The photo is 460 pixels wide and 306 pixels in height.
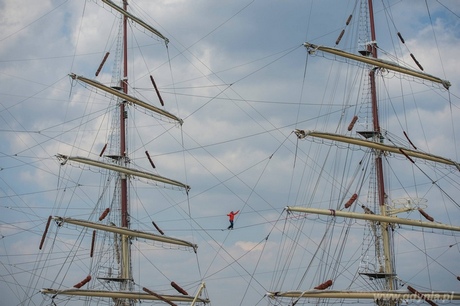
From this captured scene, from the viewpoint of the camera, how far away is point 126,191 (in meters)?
75.6

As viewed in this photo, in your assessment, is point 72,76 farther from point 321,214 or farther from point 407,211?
point 407,211

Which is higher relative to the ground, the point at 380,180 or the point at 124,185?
the point at 124,185

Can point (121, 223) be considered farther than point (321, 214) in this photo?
Yes

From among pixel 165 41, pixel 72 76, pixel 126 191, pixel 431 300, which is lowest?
pixel 431 300

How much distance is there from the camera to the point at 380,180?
2749 inches

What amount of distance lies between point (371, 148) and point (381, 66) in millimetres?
5912

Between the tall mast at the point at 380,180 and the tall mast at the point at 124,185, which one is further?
the tall mast at the point at 124,185

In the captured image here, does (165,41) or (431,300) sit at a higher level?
(165,41)

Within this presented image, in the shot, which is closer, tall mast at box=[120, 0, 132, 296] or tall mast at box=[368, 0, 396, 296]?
tall mast at box=[368, 0, 396, 296]

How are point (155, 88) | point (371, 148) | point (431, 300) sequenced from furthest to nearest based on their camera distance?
point (155, 88) → point (371, 148) → point (431, 300)

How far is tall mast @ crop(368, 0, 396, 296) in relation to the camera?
67.6 metres

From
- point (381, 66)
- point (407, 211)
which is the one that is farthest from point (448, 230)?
point (381, 66)

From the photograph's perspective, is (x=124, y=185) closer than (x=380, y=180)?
No

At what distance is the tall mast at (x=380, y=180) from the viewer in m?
67.6
